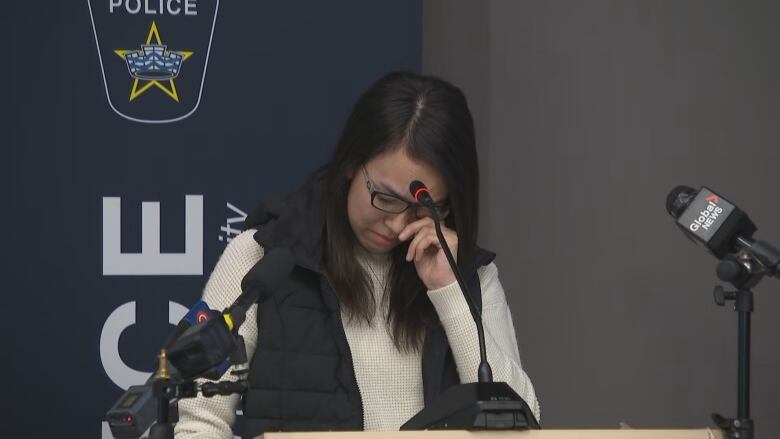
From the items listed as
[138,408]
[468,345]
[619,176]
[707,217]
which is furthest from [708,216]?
[619,176]

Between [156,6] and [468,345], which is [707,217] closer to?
[468,345]

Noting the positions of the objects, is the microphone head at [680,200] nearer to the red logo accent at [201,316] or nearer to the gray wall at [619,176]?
the red logo accent at [201,316]

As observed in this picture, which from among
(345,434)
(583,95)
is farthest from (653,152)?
(345,434)

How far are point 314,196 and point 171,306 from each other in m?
0.69

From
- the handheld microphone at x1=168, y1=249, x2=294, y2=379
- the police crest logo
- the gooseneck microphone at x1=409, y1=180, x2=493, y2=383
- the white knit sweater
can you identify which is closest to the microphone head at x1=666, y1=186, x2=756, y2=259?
the gooseneck microphone at x1=409, y1=180, x2=493, y2=383

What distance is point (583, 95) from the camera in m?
3.00

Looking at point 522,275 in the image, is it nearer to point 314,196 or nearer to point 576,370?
point 576,370

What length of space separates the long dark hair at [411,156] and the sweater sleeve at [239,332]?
0.16 meters

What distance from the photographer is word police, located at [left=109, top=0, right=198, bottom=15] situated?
2.47 m

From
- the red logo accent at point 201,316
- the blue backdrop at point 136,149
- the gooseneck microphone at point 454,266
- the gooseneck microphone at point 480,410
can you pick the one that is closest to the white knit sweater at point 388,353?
the gooseneck microphone at point 454,266

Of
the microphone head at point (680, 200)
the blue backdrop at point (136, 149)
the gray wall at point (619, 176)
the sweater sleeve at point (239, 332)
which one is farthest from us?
the gray wall at point (619, 176)

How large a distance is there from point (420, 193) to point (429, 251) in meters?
0.22

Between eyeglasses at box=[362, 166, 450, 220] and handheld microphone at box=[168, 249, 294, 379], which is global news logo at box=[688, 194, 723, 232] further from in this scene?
handheld microphone at box=[168, 249, 294, 379]

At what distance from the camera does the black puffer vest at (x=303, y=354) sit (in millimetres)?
1901
